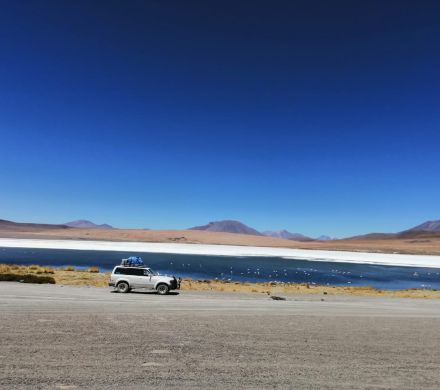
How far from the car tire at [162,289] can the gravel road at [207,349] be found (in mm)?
8327

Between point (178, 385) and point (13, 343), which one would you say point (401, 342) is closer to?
point (178, 385)

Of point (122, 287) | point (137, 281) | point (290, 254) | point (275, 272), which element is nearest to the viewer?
point (122, 287)

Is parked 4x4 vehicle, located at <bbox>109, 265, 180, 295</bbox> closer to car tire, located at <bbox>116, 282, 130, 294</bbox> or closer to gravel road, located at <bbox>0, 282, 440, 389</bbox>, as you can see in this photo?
car tire, located at <bbox>116, 282, 130, 294</bbox>

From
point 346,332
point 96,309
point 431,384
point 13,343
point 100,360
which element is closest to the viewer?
point 431,384

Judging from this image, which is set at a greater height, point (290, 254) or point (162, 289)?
point (290, 254)

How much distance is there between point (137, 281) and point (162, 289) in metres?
1.74

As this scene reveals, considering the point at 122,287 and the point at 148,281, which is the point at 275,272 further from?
the point at 122,287

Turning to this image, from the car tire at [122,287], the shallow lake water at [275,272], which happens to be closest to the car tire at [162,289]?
the car tire at [122,287]

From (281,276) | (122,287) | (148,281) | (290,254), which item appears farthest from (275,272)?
(290,254)

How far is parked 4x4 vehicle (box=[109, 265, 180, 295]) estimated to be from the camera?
89.5 feet

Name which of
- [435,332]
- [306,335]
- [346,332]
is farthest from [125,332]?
[435,332]

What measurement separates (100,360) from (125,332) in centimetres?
331

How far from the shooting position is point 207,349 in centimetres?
1133

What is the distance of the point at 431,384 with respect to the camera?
→ 29.1 ft
